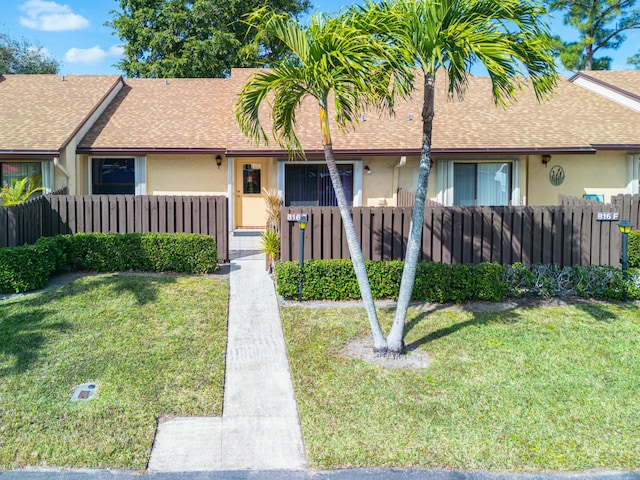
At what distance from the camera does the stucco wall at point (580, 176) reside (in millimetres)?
15461

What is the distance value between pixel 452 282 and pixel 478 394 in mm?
3287

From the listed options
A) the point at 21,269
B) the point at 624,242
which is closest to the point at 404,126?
the point at 624,242

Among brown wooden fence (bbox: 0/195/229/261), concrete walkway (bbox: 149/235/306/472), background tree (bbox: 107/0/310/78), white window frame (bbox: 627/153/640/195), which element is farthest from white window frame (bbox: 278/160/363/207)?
background tree (bbox: 107/0/310/78)

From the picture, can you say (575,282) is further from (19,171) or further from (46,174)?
(19,171)

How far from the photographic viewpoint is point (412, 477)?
4609 mm

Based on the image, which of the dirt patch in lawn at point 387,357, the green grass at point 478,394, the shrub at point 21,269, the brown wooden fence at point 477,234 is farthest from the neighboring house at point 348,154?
the dirt patch in lawn at point 387,357

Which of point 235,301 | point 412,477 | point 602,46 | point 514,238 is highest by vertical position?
point 602,46

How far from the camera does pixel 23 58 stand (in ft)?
98.7

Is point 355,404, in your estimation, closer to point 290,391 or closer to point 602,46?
point 290,391

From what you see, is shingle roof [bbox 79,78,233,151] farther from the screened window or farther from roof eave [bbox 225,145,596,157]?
the screened window

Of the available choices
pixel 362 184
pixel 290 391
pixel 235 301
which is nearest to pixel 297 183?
pixel 362 184

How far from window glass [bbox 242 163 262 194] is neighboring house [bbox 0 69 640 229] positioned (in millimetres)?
28

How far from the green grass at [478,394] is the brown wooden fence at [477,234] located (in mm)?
1470

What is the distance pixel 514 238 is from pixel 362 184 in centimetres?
588
